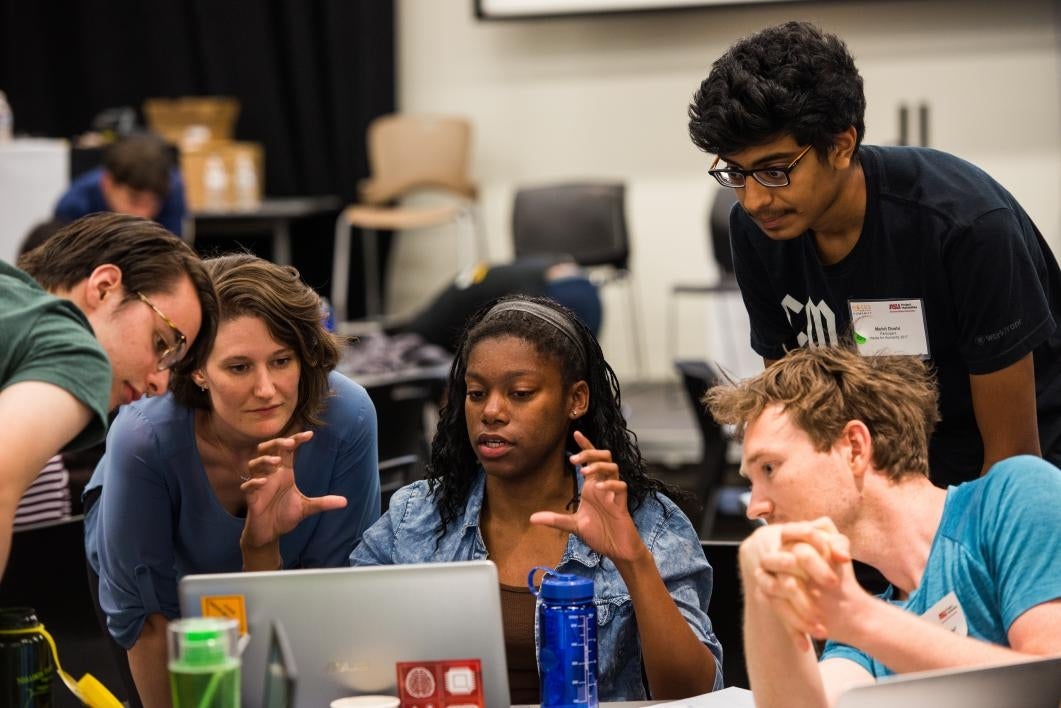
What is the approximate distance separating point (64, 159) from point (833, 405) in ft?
16.8

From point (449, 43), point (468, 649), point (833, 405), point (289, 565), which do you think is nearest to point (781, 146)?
point (833, 405)

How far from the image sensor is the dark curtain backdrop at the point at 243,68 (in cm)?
787

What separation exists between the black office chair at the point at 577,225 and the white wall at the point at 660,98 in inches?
26.9

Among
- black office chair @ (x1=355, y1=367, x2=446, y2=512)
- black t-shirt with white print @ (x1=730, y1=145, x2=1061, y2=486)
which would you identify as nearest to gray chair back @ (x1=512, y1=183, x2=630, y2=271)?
black office chair @ (x1=355, y1=367, x2=446, y2=512)

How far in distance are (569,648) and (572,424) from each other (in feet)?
1.88

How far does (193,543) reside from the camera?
7.13ft

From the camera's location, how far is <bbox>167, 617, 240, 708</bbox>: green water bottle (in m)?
1.27

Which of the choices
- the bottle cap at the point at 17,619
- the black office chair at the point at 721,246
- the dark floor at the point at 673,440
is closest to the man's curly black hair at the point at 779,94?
the bottle cap at the point at 17,619

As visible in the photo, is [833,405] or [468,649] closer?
[468,649]

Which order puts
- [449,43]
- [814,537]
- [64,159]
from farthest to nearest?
[449,43] < [64,159] < [814,537]

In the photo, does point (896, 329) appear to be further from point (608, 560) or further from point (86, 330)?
point (86, 330)

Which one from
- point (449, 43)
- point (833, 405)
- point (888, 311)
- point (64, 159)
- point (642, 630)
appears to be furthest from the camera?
point (449, 43)

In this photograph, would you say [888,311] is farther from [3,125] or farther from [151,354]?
[3,125]

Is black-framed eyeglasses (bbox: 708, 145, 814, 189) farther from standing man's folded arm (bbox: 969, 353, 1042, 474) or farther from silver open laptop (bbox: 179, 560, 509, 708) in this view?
silver open laptop (bbox: 179, 560, 509, 708)
